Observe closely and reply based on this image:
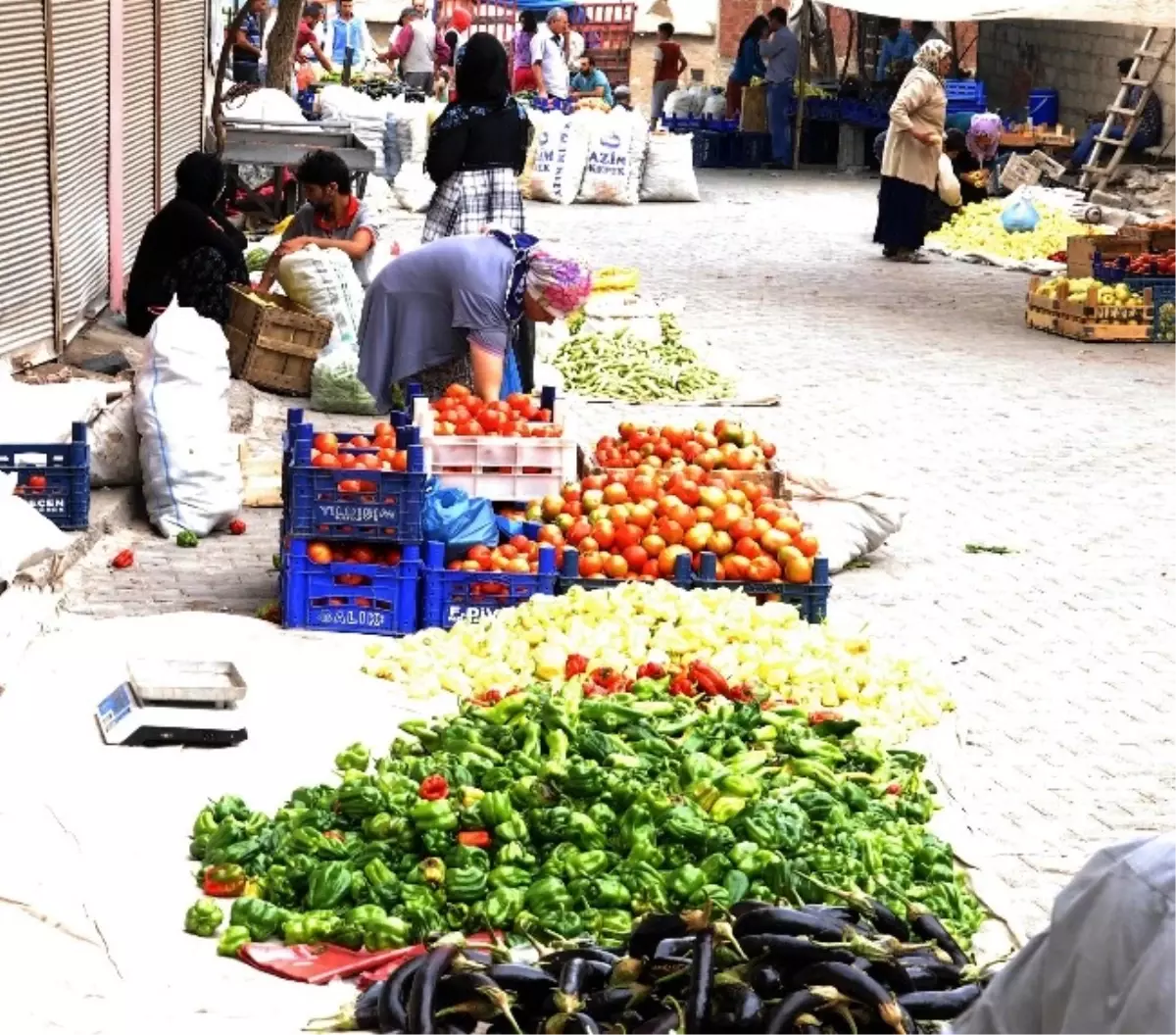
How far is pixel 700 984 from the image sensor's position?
15.2 ft

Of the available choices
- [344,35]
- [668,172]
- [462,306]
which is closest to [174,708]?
[462,306]

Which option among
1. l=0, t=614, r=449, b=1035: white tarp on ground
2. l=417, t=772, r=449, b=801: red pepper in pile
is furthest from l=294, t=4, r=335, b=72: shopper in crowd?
l=417, t=772, r=449, b=801: red pepper in pile

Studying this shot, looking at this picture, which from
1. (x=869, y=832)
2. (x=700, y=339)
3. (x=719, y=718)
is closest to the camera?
(x=869, y=832)

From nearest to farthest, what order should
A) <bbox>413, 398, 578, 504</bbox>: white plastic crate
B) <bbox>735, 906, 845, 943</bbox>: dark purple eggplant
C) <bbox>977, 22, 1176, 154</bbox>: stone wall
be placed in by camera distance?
<bbox>735, 906, 845, 943</bbox>: dark purple eggplant, <bbox>413, 398, 578, 504</bbox>: white plastic crate, <bbox>977, 22, 1176, 154</bbox>: stone wall

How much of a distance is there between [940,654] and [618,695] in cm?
213

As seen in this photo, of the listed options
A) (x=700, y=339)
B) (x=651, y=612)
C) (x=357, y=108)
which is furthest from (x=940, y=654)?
(x=357, y=108)

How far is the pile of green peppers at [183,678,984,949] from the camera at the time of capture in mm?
5504

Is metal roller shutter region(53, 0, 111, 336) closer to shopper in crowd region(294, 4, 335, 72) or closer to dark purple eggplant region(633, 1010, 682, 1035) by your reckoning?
dark purple eggplant region(633, 1010, 682, 1035)

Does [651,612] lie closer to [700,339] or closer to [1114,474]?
[1114,474]

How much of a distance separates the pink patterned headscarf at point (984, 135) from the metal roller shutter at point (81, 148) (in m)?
12.9

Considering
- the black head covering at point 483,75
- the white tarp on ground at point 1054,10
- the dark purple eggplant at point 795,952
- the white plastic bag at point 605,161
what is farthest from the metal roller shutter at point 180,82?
the dark purple eggplant at point 795,952

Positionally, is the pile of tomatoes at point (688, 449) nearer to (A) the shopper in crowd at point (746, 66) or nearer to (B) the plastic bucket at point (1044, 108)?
(B) the plastic bucket at point (1044, 108)

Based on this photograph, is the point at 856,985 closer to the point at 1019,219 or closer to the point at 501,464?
the point at 501,464

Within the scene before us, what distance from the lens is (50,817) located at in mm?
6125
